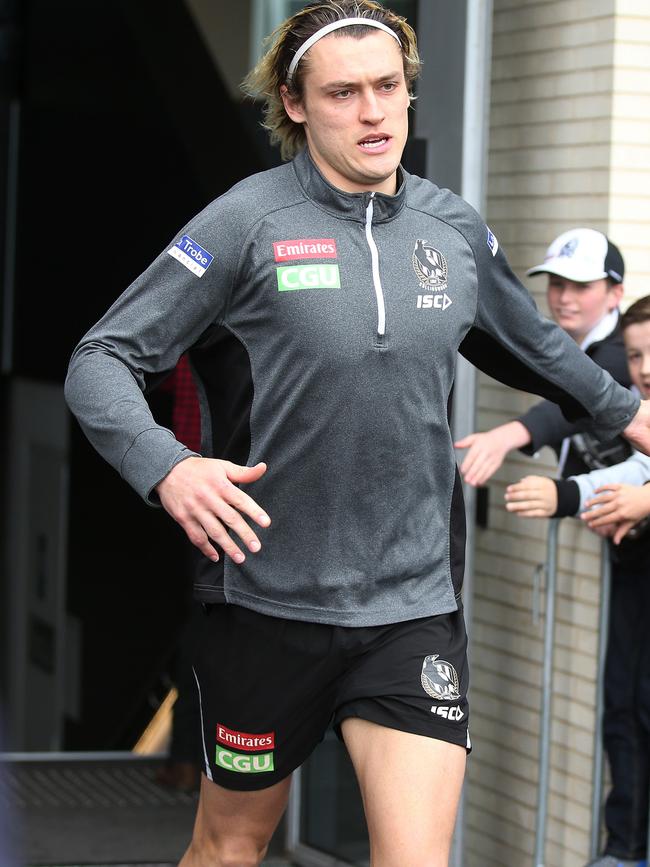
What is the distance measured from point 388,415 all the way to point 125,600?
20.0 ft

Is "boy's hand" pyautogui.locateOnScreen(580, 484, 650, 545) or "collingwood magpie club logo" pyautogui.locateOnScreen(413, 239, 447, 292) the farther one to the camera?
"boy's hand" pyautogui.locateOnScreen(580, 484, 650, 545)

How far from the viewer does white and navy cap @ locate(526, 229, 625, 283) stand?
375cm

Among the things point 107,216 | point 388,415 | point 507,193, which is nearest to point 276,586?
point 388,415

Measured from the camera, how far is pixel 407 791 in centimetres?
283

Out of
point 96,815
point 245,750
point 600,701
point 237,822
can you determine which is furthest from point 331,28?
point 96,815

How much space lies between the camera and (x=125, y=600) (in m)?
8.74

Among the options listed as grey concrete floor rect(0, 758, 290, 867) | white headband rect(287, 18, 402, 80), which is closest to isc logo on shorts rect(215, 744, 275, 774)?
white headband rect(287, 18, 402, 80)

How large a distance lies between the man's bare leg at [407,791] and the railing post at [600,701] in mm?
1006

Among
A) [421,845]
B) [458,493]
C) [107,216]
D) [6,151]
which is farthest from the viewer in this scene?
[6,151]

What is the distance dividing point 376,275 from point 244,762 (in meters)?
1.00

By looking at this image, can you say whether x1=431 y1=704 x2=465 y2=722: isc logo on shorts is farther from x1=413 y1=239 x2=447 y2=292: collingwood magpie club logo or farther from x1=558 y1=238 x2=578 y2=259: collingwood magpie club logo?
x1=558 y1=238 x2=578 y2=259: collingwood magpie club logo

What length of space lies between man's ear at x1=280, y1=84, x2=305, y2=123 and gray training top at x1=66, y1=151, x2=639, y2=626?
0.32ft

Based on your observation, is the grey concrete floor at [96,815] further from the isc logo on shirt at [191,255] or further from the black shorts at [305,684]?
the isc logo on shirt at [191,255]

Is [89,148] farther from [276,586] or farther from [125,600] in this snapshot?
[276,586]
